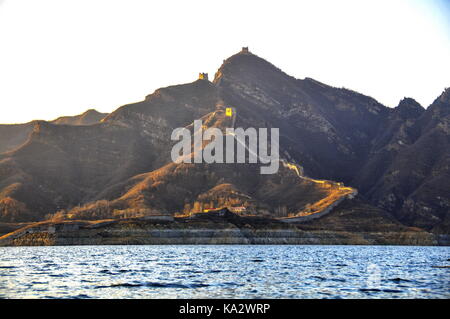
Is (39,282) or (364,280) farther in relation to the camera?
(364,280)

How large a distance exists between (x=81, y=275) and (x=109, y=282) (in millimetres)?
13007

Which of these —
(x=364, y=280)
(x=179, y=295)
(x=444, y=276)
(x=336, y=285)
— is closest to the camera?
(x=179, y=295)

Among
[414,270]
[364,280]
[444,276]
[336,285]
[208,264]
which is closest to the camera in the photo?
[336,285]

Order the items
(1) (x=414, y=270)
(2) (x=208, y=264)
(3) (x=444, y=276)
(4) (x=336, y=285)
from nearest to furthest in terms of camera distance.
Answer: (4) (x=336, y=285)
(3) (x=444, y=276)
(1) (x=414, y=270)
(2) (x=208, y=264)

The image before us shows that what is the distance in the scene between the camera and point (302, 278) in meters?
93.0

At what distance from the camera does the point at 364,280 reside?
298 feet

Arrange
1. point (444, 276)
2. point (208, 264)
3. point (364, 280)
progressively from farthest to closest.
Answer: point (208, 264), point (444, 276), point (364, 280)
